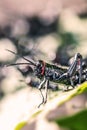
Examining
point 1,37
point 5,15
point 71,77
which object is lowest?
point 71,77

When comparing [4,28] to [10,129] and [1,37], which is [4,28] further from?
[10,129]

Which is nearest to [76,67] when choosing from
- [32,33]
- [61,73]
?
[61,73]

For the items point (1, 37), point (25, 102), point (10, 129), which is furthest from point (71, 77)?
point (1, 37)

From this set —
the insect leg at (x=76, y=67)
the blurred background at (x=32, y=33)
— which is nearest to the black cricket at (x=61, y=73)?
the insect leg at (x=76, y=67)

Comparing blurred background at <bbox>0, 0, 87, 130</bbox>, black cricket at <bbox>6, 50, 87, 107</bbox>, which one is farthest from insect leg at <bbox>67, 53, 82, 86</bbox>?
blurred background at <bbox>0, 0, 87, 130</bbox>

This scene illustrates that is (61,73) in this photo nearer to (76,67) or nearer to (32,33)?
(76,67)

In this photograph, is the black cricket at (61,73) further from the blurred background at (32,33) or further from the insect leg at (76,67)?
the blurred background at (32,33)
